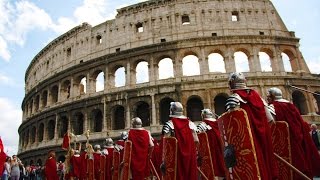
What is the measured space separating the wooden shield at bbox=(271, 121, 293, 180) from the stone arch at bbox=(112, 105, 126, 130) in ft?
65.6

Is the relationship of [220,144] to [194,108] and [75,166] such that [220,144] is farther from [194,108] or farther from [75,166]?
[194,108]

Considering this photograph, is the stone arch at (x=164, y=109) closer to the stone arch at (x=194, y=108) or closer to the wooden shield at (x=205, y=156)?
the stone arch at (x=194, y=108)

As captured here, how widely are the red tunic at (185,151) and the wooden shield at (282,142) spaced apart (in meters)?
1.68

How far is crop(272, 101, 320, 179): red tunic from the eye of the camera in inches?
191

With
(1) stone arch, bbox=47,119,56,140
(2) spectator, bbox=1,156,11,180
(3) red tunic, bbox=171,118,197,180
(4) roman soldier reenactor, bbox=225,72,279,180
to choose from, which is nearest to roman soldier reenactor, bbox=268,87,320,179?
(4) roman soldier reenactor, bbox=225,72,279,180

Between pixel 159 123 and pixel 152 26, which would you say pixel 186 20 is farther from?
pixel 159 123

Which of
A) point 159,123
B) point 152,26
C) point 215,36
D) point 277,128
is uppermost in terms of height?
point 152,26

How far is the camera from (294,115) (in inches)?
204

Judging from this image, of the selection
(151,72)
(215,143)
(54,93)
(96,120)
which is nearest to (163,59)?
(151,72)

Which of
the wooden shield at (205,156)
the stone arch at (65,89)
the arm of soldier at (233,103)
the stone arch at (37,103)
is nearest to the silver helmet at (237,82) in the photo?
the arm of soldier at (233,103)

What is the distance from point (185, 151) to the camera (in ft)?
19.4

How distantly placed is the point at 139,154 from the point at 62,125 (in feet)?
70.6

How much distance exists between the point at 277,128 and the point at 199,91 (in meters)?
17.3

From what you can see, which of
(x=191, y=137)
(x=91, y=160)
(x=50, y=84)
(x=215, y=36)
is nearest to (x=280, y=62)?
(x=215, y=36)
